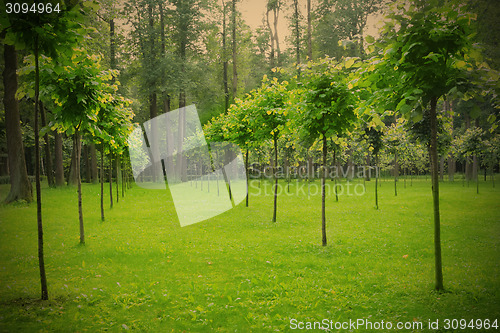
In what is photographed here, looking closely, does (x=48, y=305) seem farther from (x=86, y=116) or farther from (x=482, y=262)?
(x=482, y=262)

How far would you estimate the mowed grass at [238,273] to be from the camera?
15.1 feet

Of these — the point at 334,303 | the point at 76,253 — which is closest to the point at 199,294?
the point at 334,303

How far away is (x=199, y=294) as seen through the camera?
17.9 feet

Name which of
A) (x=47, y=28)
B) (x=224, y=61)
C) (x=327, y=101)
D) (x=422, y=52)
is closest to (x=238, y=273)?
(x=327, y=101)

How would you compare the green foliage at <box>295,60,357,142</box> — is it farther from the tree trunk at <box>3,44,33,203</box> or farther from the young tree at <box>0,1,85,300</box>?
the tree trunk at <box>3,44,33,203</box>

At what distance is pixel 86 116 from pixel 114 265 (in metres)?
3.70

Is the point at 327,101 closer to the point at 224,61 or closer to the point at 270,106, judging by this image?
the point at 270,106

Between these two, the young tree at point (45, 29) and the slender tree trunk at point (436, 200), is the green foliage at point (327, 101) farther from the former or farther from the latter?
the young tree at point (45, 29)

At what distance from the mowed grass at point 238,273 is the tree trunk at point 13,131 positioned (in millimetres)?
2261

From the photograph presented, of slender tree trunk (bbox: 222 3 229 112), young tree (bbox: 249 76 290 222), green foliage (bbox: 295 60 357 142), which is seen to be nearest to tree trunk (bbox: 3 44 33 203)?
young tree (bbox: 249 76 290 222)

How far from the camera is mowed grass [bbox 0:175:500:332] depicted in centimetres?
460

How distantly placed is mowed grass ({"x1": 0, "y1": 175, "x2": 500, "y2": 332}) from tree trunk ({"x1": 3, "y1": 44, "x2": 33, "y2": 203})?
226cm

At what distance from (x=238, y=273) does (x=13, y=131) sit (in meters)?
14.5

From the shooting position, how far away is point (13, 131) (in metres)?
14.0
